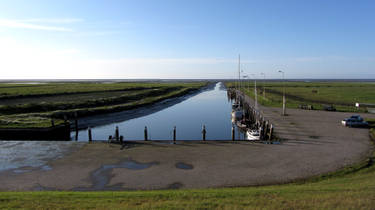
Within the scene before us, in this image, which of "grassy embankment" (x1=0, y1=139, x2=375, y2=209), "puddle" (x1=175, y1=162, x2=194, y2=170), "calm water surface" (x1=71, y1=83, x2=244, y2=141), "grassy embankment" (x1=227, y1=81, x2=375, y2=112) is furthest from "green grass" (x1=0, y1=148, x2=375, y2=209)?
"grassy embankment" (x1=227, y1=81, x2=375, y2=112)

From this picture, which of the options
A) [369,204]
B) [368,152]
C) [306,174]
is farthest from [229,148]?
[369,204]

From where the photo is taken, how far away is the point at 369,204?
1001 cm

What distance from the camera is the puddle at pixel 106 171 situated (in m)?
16.3

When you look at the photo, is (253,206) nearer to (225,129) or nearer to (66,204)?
(66,204)

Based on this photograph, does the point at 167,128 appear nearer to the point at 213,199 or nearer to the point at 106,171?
the point at 106,171

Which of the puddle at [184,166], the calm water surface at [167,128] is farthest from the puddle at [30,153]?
the puddle at [184,166]

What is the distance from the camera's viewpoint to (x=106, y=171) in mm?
18594

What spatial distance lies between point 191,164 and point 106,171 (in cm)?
699

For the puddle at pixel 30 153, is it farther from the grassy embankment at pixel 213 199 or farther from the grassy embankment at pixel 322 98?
the grassy embankment at pixel 322 98

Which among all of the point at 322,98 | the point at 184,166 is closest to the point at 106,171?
the point at 184,166

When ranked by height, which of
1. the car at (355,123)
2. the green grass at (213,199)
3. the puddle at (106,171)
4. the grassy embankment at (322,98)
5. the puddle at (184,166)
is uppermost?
the grassy embankment at (322,98)

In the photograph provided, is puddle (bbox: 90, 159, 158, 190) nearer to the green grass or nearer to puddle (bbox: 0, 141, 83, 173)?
the green grass

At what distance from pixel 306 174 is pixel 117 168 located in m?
14.9

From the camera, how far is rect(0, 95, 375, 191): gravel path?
16328 millimetres
